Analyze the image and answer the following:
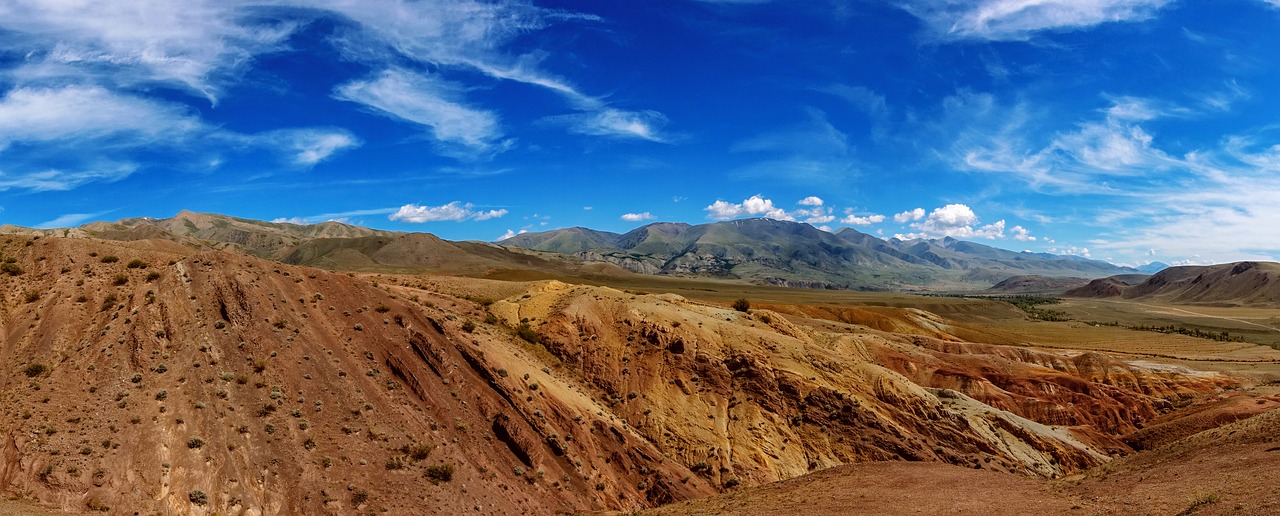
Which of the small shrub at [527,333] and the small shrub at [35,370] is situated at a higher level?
the small shrub at [527,333]

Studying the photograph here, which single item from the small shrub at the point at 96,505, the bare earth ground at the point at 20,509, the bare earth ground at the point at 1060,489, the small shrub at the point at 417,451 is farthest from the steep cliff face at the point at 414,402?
the bare earth ground at the point at 1060,489

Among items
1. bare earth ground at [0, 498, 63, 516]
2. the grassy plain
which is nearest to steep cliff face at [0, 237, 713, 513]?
bare earth ground at [0, 498, 63, 516]

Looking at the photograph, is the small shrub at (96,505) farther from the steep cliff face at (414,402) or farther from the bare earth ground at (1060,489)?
the bare earth ground at (1060,489)

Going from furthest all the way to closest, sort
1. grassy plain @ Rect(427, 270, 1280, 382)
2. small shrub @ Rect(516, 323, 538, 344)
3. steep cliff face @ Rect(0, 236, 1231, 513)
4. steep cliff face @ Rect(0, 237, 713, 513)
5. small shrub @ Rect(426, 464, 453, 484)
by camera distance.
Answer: grassy plain @ Rect(427, 270, 1280, 382) → small shrub @ Rect(516, 323, 538, 344) → small shrub @ Rect(426, 464, 453, 484) → steep cliff face @ Rect(0, 236, 1231, 513) → steep cliff face @ Rect(0, 237, 713, 513)

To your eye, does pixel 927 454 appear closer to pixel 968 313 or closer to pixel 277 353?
pixel 277 353

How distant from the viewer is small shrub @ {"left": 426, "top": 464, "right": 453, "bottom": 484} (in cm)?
2019

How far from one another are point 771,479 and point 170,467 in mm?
22171

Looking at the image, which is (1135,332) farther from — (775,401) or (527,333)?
(527,333)

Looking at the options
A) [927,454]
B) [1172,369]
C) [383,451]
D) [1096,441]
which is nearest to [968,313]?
[1172,369]

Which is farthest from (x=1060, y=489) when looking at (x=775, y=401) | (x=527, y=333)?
(x=527, y=333)

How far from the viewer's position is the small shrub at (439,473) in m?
20.2

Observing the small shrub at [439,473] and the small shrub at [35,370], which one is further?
the small shrub at [439,473]

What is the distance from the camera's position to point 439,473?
20.4 m

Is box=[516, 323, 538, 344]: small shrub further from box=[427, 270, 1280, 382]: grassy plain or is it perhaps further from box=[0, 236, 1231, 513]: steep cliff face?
box=[427, 270, 1280, 382]: grassy plain
